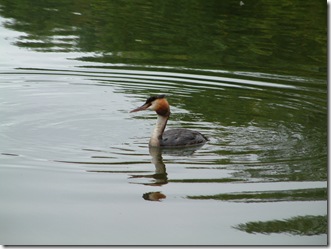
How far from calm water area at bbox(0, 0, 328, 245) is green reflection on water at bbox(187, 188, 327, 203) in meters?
0.02

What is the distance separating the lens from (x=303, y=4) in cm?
2762

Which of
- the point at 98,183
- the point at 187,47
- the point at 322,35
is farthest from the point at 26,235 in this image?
the point at 322,35

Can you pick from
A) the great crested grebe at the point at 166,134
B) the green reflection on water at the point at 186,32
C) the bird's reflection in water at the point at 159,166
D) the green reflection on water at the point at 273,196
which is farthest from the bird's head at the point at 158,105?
the green reflection on water at the point at 186,32

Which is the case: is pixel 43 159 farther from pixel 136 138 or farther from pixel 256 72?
pixel 256 72

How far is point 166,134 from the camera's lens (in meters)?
14.9

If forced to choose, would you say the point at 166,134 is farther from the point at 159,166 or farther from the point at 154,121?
A: the point at 154,121

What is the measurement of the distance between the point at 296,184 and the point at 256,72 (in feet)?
23.0

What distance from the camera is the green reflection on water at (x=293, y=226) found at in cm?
1133

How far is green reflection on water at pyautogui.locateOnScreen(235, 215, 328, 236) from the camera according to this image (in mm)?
11328

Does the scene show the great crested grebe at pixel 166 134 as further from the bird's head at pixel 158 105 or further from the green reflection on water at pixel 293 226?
the green reflection on water at pixel 293 226

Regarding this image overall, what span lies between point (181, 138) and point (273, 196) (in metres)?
2.65

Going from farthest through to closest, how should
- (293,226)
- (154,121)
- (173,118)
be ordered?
1. (173,118)
2. (154,121)
3. (293,226)

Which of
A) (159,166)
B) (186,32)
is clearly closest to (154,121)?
A: (159,166)

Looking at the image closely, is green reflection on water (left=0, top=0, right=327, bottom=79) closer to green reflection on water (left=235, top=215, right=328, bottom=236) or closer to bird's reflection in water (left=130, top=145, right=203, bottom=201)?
bird's reflection in water (left=130, top=145, right=203, bottom=201)
